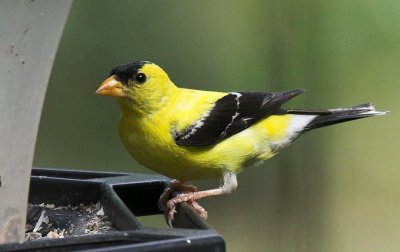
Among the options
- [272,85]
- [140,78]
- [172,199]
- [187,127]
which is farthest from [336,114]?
[272,85]

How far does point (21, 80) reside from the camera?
1203 millimetres

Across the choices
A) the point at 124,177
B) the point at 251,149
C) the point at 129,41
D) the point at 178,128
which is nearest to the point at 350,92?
the point at 129,41

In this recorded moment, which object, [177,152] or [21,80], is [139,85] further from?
[21,80]

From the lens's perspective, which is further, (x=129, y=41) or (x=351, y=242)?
(x=351, y=242)

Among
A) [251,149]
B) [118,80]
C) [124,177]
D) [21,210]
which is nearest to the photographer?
[21,210]

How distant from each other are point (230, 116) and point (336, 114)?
1.45 ft

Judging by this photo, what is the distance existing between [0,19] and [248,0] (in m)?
2.63

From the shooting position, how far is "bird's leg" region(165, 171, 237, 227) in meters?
1.68

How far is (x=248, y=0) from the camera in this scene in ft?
12.1

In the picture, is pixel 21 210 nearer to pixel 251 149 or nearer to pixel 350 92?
pixel 251 149

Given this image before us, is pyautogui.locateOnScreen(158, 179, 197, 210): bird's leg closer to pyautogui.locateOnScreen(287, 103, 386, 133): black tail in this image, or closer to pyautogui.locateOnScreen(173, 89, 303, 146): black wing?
pyautogui.locateOnScreen(173, 89, 303, 146): black wing

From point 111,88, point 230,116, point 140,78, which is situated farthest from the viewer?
point 230,116

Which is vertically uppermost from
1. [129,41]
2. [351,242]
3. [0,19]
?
[129,41]

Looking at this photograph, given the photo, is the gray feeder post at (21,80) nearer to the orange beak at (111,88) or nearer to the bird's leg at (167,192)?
the bird's leg at (167,192)
